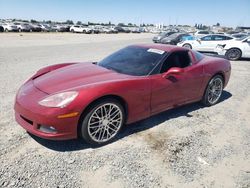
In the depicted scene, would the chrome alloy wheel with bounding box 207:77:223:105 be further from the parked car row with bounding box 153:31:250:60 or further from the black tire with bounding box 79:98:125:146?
the parked car row with bounding box 153:31:250:60

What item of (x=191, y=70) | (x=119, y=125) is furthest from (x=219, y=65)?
(x=119, y=125)

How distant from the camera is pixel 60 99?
2.98m

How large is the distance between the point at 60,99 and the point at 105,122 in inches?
29.8

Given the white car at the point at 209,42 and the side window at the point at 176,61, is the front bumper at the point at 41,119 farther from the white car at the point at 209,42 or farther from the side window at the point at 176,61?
the white car at the point at 209,42

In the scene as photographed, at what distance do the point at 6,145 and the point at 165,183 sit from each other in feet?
7.39

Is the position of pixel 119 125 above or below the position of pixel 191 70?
below

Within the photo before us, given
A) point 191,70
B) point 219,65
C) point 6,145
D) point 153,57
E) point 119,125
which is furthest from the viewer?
point 219,65

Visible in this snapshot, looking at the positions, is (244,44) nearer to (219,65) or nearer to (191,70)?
(219,65)

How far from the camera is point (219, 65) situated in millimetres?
5098

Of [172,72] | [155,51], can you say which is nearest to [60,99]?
[172,72]

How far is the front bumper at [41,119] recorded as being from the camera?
2.91 meters

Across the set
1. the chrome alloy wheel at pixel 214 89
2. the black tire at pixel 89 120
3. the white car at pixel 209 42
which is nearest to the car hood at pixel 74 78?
the black tire at pixel 89 120

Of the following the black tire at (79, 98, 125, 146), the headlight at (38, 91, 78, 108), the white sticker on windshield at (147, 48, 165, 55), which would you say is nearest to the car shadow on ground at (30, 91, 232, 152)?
the black tire at (79, 98, 125, 146)

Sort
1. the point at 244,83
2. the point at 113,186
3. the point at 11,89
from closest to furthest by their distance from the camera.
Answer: the point at 113,186 → the point at 11,89 → the point at 244,83
